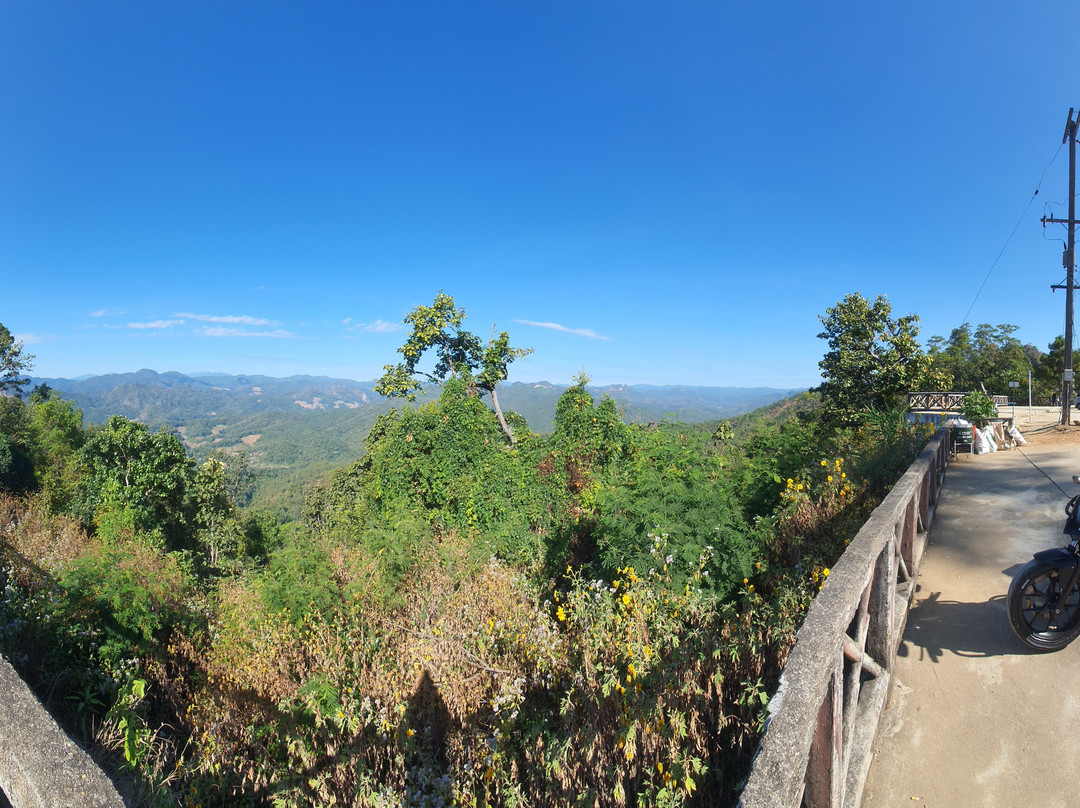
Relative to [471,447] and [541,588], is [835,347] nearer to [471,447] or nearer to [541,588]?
[471,447]

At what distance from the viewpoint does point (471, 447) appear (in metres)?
11.2

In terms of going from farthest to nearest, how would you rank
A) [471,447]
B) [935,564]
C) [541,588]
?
[471,447]
[541,588]
[935,564]

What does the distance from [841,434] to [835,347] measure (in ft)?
52.9

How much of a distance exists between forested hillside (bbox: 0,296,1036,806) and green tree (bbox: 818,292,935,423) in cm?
1361

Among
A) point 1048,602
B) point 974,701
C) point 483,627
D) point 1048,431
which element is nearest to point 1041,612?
point 1048,602

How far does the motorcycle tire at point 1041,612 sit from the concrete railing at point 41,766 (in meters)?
Result: 4.37

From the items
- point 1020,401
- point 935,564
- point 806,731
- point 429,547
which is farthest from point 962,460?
point 1020,401

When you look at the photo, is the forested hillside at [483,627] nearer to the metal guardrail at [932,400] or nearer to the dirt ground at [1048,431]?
the dirt ground at [1048,431]

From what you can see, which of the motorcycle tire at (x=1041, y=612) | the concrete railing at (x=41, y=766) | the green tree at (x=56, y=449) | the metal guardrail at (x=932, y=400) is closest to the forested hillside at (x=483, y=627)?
the motorcycle tire at (x=1041, y=612)

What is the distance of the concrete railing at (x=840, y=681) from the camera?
1.30m

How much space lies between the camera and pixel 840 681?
5.97 ft

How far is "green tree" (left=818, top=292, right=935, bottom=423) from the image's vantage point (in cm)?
1945

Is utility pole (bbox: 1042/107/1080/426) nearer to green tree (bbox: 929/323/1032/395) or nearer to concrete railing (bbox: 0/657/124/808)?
→ green tree (bbox: 929/323/1032/395)

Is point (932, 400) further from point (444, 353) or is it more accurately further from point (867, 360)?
point (444, 353)
